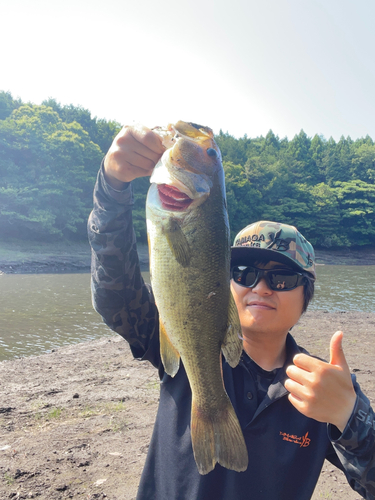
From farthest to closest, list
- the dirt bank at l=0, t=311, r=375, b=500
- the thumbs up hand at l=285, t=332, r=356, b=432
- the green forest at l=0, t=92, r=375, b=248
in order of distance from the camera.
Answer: the green forest at l=0, t=92, r=375, b=248 < the dirt bank at l=0, t=311, r=375, b=500 < the thumbs up hand at l=285, t=332, r=356, b=432

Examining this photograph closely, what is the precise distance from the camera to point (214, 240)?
5.17ft

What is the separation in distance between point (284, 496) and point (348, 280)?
25.7 metres

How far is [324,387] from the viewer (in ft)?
4.64

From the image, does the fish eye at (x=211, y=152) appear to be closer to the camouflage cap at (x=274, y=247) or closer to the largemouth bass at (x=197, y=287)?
the largemouth bass at (x=197, y=287)

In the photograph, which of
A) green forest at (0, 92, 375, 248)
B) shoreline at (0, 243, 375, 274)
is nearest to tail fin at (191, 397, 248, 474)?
shoreline at (0, 243, 375, 274)

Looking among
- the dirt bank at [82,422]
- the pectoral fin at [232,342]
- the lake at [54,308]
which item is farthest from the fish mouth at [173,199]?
the lake at [54,308]

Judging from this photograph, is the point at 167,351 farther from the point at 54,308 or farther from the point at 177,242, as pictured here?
the point at 54,308

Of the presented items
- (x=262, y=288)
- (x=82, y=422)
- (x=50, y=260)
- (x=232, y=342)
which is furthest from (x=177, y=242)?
(x=50, y=260)

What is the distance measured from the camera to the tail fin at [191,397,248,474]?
1.53m

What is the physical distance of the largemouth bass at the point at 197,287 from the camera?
1562 millimetres

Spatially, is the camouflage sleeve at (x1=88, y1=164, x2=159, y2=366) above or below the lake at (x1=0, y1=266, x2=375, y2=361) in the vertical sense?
above

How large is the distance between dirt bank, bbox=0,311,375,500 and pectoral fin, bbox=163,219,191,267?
2747mm

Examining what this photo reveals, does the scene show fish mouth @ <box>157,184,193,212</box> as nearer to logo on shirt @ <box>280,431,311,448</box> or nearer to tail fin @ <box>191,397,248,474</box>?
tail fin @ <box>191,397,248,474</box>

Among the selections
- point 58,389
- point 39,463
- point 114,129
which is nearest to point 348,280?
point 58,389
